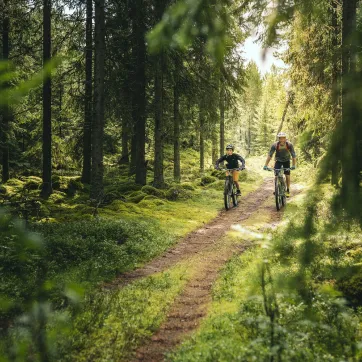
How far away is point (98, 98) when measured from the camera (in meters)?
14.1

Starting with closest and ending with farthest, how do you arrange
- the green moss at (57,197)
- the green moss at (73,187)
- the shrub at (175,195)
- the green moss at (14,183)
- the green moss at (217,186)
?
the green moss at (57,197) → the shrub at (175,195) → the green moss at (73,187) → the green moss at (14,183) → the green moss at (217,186)

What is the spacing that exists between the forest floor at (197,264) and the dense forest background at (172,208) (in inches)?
9.2

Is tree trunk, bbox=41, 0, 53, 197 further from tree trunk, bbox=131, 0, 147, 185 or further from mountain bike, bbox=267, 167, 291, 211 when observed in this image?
mountain bike, bbox=267, 167, 291, 211

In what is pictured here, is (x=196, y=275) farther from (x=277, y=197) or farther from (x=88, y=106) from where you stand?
(x=88, y=106)

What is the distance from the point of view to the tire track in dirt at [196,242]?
776 cm

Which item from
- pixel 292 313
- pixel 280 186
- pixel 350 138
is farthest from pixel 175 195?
pixel 350 138

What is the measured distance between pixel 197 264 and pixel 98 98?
29.2 feet

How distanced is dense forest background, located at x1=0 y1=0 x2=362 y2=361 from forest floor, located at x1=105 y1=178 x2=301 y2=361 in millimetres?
233

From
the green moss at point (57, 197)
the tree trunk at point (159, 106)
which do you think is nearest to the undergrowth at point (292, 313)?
the tree trunk at point (159, 106)

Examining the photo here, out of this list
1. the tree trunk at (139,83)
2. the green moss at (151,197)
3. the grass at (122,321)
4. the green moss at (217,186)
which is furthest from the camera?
the green moss at (217,186)

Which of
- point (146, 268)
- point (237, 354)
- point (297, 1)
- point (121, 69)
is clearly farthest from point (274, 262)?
point (121, 69)

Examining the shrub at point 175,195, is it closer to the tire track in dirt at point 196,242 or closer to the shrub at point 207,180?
the tire track in dirt at point 196,242

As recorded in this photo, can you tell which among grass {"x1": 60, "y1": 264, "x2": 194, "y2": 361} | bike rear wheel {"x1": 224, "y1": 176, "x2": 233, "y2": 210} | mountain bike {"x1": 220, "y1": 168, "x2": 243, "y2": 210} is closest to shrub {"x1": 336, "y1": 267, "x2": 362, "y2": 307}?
grass {"x1": 60, "y1": 264, "x2": 194, "y2": 361}

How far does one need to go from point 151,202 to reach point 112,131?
13.1 metres
